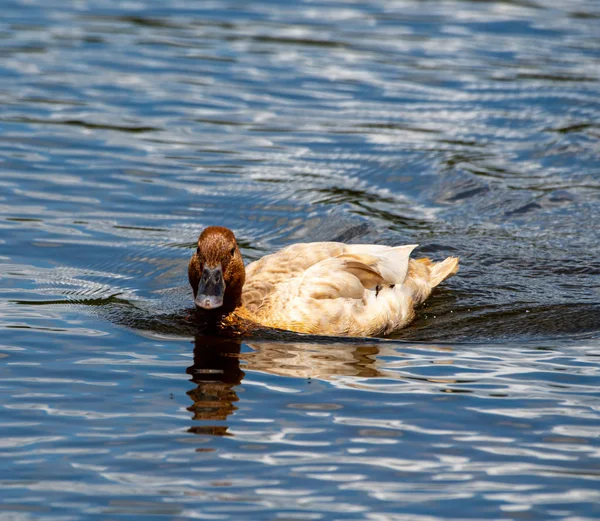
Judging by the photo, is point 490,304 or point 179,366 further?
point 490,304

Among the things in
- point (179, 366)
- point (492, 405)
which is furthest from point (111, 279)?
point (492, 405)

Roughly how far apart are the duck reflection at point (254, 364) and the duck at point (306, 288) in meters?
0.30

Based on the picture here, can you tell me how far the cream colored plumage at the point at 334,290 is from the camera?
33.6 ft

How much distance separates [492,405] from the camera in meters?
8.31

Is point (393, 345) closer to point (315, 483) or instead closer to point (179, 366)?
point (179, 366)

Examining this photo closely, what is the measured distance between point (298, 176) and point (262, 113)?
3335mm

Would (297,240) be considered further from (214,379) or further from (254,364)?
(214,379)

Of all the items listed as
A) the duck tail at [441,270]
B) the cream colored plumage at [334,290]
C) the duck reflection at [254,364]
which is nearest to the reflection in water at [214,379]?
the duck reflection at [254,364]

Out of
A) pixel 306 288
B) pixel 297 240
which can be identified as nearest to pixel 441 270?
pixel 306 288

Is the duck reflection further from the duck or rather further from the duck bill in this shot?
the duck bill

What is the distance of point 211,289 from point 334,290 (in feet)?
3.84

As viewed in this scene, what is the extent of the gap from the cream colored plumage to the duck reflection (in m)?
0.30

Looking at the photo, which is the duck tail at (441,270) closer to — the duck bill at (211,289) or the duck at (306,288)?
the duck at (306,288)

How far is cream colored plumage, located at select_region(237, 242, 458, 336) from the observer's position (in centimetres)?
1023
